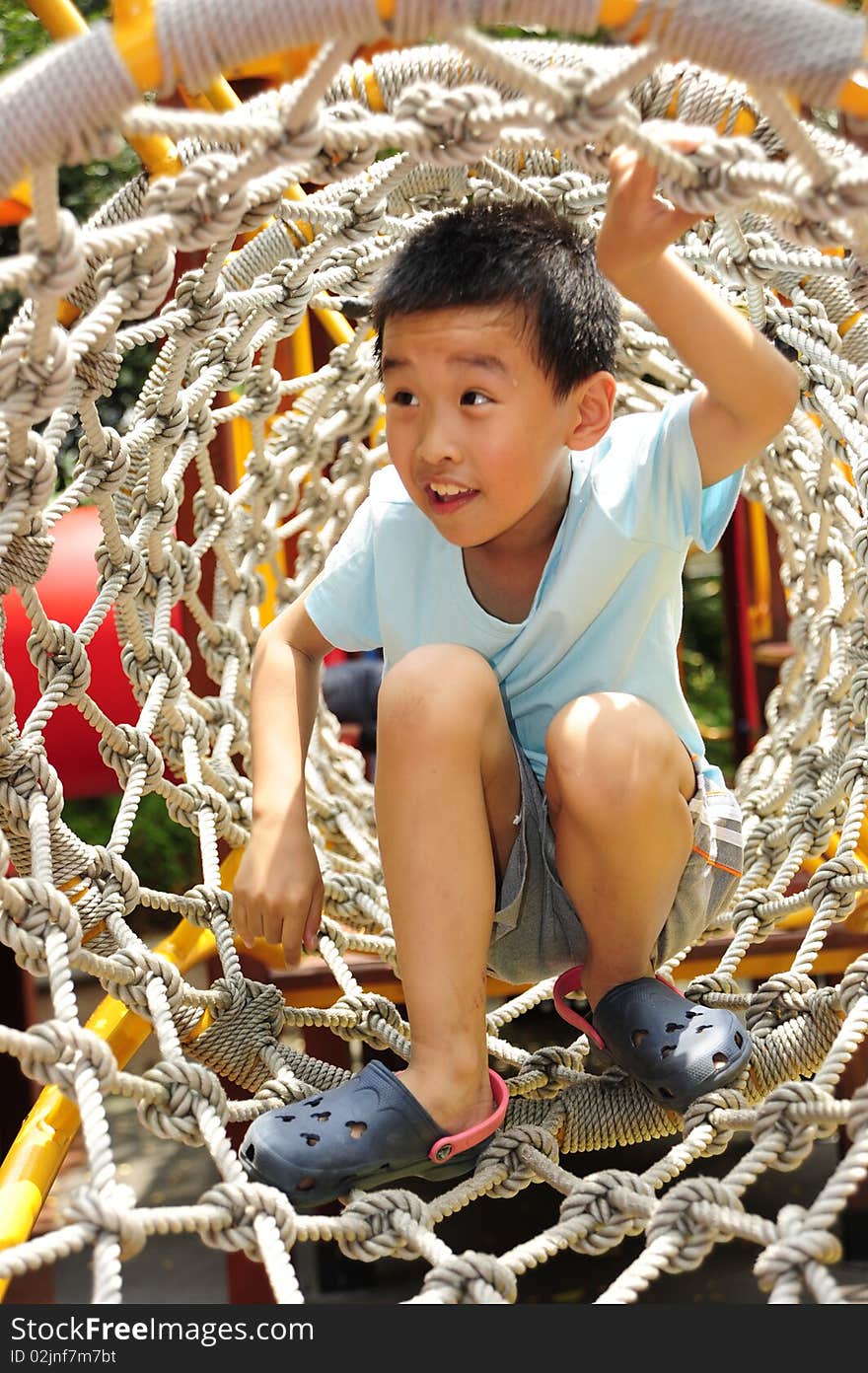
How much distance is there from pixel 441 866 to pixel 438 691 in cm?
12

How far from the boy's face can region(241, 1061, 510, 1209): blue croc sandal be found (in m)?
0.39

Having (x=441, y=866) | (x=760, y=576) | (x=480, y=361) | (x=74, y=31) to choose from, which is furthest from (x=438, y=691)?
(x=760, y=576)

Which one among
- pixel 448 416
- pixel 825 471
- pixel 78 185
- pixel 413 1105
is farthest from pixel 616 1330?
pixel 78 185

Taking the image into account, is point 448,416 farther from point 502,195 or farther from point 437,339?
point 502,195

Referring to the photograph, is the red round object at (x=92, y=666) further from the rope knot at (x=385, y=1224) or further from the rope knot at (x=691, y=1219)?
the rope knot at (x=691, y=1219)

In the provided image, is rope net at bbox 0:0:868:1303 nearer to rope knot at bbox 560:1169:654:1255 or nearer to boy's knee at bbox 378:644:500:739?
rope knot at bbox 560:1169:654:1255

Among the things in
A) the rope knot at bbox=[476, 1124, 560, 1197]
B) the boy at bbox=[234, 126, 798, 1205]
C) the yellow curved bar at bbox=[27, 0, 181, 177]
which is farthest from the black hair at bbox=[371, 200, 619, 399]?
the rope knot at bbox=[476, 1124, 560, 1197]

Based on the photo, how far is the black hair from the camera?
98cm

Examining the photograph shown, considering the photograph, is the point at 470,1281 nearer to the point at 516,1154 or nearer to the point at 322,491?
the point at 516,1154

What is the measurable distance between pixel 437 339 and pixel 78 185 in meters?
2.69

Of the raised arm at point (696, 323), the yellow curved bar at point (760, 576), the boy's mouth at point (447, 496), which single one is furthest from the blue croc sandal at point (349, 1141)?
the yellow curved bar at point (760, 576)

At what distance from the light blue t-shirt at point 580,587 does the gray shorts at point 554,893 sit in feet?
0.22

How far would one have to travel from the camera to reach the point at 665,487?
41.3 inches

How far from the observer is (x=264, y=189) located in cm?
83
